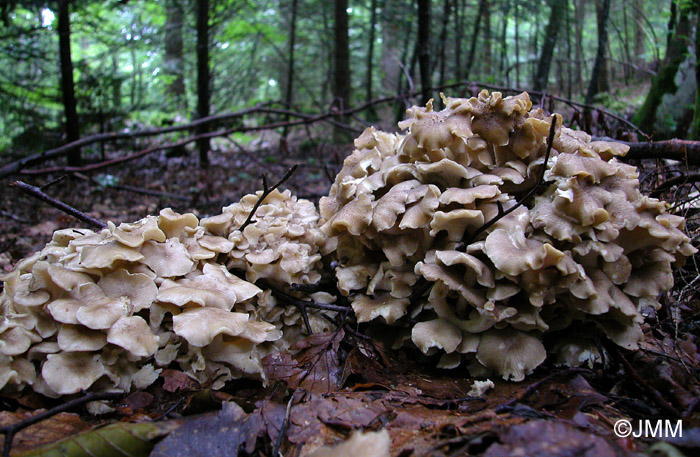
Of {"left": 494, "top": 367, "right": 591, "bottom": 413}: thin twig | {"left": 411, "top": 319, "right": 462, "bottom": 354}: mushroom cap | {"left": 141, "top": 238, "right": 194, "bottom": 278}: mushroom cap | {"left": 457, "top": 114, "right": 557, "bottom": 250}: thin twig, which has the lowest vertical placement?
{"left": 494, "top": 367, "right": 591, "bottom": 413}: thin twig

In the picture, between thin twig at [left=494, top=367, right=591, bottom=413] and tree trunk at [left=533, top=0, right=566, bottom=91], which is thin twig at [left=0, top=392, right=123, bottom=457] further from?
tree trunk at [left=533, top=0, right=566, bottom=91]

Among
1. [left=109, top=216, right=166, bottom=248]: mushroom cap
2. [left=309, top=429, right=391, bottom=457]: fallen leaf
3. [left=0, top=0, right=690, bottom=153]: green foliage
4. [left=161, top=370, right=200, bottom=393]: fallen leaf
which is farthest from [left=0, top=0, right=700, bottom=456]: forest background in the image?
[left=109, top=216, right=166, bottom=248]: mushroom cap

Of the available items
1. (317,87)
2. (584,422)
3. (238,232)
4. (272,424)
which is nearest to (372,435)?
(272,424)

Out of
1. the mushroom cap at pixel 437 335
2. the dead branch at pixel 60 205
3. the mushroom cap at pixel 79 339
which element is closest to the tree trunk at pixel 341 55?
the dead branch at pixel 60 205

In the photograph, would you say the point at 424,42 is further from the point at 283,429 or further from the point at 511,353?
the point at 283,429

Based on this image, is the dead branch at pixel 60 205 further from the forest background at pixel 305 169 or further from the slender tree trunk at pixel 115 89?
the slender tree trunk at pixel 115 89

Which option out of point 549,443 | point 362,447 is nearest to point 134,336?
point 362,447

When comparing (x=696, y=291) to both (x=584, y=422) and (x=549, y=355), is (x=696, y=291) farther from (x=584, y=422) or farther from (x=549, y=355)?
(x=584, y=422)
